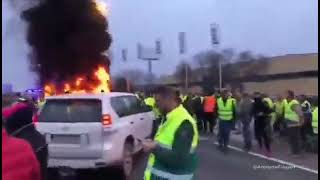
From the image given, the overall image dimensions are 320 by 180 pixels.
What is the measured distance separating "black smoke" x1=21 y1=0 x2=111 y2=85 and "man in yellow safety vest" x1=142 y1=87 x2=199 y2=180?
20.1m

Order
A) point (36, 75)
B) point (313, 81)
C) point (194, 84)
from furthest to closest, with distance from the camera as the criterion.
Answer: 1. point (194, 84)
2. point (313, 81)
3. point (36, 75)

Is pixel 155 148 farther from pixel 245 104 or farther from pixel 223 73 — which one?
pixel 223 73

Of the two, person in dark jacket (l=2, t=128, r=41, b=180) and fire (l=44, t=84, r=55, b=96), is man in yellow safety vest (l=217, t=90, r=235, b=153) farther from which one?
person in dark jacket (l=2, t=128, r=41, b=180)

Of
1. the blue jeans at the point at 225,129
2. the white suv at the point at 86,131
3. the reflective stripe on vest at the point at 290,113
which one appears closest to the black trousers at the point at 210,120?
the blue jeans at the point at 225,129

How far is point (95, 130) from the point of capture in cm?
1134

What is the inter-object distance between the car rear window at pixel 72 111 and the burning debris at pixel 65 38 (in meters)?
13.1

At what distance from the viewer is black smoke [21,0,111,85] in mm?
25688

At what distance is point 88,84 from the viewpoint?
22.5m

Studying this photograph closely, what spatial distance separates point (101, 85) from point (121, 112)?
33.0ft

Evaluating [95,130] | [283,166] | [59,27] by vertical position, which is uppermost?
[59,27]

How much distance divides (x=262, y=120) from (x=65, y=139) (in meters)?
6.38

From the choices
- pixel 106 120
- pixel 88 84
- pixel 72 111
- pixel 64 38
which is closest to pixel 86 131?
pixel 106 120

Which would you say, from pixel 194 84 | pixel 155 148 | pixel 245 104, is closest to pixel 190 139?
pixel 155 148

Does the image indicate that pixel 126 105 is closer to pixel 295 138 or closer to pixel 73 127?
pixel 73 127
